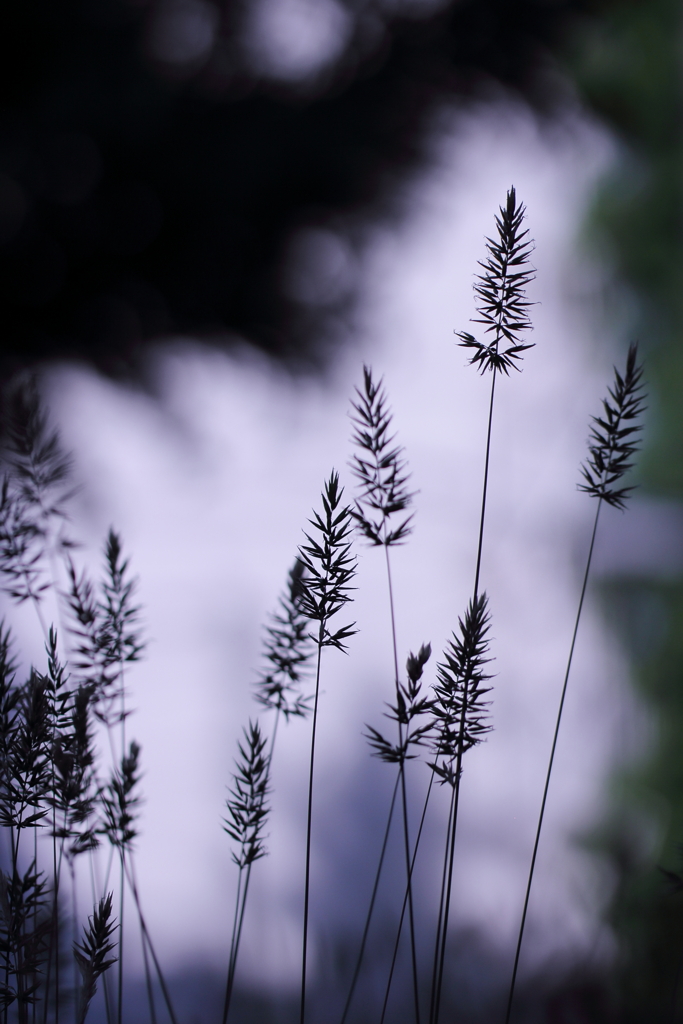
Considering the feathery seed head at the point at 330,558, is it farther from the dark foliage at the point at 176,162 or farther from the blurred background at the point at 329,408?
the dark foliage at the point at 176,162

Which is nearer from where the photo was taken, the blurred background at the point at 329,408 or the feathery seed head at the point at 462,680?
the feathery seed head at the point at 462,680

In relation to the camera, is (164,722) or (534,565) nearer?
(164,722)

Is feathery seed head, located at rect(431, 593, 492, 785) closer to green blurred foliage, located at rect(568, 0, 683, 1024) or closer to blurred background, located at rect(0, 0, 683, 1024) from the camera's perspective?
blurred background, located at rect(0, 0, 683, 1024)

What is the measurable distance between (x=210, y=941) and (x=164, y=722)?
0.71ft

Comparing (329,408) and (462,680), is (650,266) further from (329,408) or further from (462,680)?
(462,680)

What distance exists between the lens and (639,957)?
0.72m

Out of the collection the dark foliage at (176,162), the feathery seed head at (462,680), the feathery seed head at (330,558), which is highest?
the dark foliage at (176,162)

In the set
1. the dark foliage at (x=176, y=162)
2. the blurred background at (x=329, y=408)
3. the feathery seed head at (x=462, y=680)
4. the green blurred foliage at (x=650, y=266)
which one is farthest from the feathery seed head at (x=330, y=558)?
the green blurred foliage at (x=650, y=266)

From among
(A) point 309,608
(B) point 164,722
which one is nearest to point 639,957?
(B) point 164,722

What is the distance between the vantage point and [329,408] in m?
0.74

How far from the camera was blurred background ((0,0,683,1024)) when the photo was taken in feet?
2.15

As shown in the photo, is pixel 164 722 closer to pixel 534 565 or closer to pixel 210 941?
pixel 210 941

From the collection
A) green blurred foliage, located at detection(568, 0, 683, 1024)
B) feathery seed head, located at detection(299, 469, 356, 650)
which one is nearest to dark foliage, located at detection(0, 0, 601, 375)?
green blurred foliage, located at detection(568, 0, 683, 1024)

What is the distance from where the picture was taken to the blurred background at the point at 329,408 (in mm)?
657
